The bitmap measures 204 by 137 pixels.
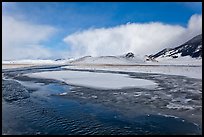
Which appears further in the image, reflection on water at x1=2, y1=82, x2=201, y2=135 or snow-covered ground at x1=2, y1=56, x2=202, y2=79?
snow-covered ground at x1=2, y1=56, x2=202, y2=79

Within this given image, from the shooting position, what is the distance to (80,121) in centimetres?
1137

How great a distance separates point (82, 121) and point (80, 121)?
83 mm

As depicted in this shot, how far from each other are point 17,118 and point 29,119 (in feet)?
1.98

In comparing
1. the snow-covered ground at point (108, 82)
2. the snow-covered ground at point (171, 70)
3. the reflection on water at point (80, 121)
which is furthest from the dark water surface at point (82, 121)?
the snow-covered ground at point (171, 70)

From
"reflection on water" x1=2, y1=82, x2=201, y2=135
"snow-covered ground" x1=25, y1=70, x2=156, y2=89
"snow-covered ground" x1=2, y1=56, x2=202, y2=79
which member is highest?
"snow-covered ground" x1=2, y1=56, x2=202, y2=79

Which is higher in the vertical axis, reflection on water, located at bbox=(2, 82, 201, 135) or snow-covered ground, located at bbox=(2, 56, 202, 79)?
snow-covered ground, located at bbox=(2, 56, 202, 79)

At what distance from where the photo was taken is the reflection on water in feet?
33.0

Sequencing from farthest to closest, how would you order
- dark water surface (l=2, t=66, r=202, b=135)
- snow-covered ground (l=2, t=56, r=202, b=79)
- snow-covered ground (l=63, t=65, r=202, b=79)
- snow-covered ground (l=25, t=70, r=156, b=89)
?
snow-covered ground (l=2, t=56, r=202, b=79) < snow-covered ground (l=63, t=65, r=202, b=79) < snow-covered ground (l=25, t=70, r=156, b=89) < dark water surface (l=2, t=66, r=202, b=135)

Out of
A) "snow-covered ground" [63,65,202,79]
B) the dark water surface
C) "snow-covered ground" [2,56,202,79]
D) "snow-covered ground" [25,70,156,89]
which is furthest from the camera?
"snow-covered ground" [2,56,202,79]

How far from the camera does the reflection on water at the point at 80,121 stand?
10070 millimetres

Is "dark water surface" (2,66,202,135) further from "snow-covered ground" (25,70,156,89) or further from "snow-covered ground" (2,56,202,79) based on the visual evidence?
"snow-covered ground" (2,56,202,79)

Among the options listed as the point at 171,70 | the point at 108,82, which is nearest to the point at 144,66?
the point at 171,70

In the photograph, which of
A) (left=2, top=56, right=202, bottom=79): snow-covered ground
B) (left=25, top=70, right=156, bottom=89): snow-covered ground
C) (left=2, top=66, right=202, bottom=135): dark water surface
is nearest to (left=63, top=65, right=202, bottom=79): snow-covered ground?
(left=2, top=56, right=202, bottom=79): snow-covered ground

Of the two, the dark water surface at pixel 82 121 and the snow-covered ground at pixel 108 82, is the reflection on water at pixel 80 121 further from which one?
the snow-covered ground at pixel 108 82
